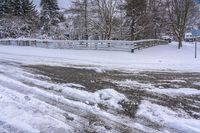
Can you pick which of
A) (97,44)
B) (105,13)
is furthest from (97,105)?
(105,13)

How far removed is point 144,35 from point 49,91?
3452 cm

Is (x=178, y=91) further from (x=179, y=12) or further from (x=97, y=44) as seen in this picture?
(x=179, y=12)

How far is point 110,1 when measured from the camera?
36.6m

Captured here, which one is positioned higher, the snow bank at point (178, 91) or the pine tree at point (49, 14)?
the pine tree at point (49, 14)

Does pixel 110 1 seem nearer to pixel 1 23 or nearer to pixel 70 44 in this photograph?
pixel 70 44

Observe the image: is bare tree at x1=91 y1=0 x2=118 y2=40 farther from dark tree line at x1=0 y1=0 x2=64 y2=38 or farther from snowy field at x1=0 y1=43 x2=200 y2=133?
snowy field at x1=0 y1=43 x2=200 y2=133

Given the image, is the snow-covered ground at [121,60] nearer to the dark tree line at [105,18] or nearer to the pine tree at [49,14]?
the dark tree line at [105,18]

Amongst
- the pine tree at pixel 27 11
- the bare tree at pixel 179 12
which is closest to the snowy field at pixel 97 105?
the bare tree at pixel 179 12

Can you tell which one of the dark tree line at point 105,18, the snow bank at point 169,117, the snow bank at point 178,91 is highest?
the dark tree line at point 105,18

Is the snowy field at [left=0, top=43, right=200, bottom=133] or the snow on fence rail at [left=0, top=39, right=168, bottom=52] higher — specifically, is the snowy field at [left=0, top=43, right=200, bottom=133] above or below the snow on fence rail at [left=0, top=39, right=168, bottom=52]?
below

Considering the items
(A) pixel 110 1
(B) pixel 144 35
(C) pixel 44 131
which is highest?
(A) pixel 110 1

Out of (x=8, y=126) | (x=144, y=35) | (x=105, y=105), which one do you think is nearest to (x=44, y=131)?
(x=8, y=126)

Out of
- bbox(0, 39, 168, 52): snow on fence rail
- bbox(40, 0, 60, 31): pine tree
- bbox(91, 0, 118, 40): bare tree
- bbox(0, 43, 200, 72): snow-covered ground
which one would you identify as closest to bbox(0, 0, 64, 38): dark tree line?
bbox(40, 0, 60, 31): pine tree

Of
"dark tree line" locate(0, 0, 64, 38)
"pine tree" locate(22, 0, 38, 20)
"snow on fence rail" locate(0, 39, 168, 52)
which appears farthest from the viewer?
"pine tree" locate(22, 0, 38, 20)
